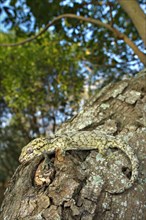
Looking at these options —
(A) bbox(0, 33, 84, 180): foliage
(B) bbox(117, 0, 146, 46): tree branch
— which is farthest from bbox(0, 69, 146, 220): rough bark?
(A) bbox(0, 33, 84, 180): foliage

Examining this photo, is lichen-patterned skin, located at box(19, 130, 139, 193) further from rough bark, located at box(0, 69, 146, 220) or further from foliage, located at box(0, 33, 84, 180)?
foliage, located at box(0, 33, 84, 180)

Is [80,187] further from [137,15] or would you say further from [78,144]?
[137,15]

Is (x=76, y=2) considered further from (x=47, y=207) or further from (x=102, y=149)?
(x=47, y=207)

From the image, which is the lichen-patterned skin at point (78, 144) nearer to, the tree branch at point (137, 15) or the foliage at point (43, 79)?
the tree branch at point (137, 15)

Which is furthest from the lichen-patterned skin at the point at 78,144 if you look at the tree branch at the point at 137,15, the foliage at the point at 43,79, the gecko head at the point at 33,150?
the foliage at the point at 43,79

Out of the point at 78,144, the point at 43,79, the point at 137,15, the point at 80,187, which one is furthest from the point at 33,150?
the point at 43,79

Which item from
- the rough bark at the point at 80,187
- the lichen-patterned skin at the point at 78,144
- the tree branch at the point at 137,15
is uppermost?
the tree branch at the point at 137,15

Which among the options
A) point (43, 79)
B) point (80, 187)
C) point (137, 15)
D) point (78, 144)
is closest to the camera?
point (80, 187)
